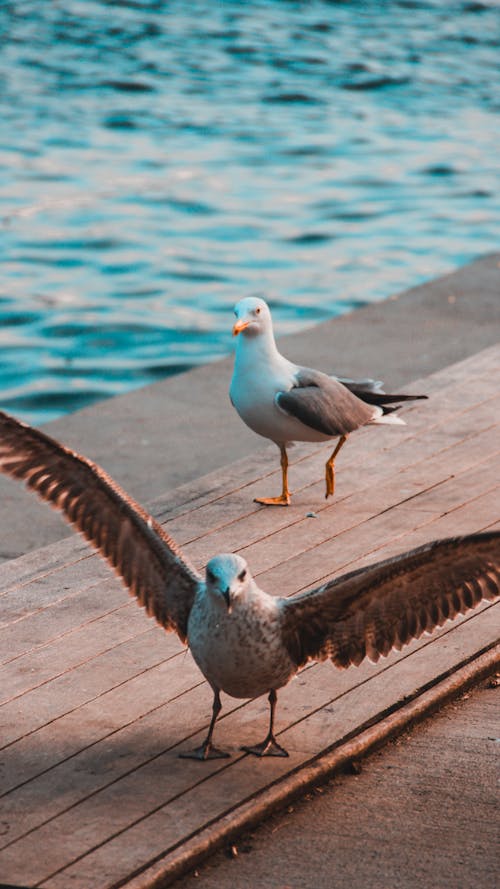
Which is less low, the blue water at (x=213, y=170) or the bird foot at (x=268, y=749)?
the bird foot at (x=268, y=749)

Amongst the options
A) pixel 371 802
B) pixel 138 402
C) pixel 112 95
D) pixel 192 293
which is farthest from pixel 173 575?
pixel 112 95

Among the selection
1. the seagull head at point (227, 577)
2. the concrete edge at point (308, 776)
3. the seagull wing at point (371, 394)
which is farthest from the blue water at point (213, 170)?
the seagull head at point (227, 577)

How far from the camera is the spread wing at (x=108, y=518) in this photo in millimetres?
4875

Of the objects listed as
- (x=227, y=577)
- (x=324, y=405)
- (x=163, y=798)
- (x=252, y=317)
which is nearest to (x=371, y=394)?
(x=324, y=405)

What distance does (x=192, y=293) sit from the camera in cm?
1432

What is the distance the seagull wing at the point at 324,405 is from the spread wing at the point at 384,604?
2.13 metres

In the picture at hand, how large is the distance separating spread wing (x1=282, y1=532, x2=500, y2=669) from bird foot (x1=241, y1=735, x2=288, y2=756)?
0.26 metres

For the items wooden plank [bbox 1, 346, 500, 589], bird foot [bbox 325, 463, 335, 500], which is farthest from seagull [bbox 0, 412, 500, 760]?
bird foot [bbox 325, 463, 335, 500]

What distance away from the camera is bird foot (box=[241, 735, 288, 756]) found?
454 centimetres

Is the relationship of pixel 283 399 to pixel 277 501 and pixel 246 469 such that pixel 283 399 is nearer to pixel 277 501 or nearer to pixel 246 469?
pixel 277 501

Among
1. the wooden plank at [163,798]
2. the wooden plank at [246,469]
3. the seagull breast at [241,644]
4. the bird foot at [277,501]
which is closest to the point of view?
the wooden plank at [163,798]

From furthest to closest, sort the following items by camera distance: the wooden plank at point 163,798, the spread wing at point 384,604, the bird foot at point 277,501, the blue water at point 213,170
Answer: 1. the blue water at point 213,170
2. the bird foot at point 277,501
3. the spread wing at point 384,604
4. the wooden plank at point 163,798

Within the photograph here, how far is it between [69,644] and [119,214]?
1245 cm

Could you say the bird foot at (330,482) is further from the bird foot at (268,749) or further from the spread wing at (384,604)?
the bird foot at (268,749)
